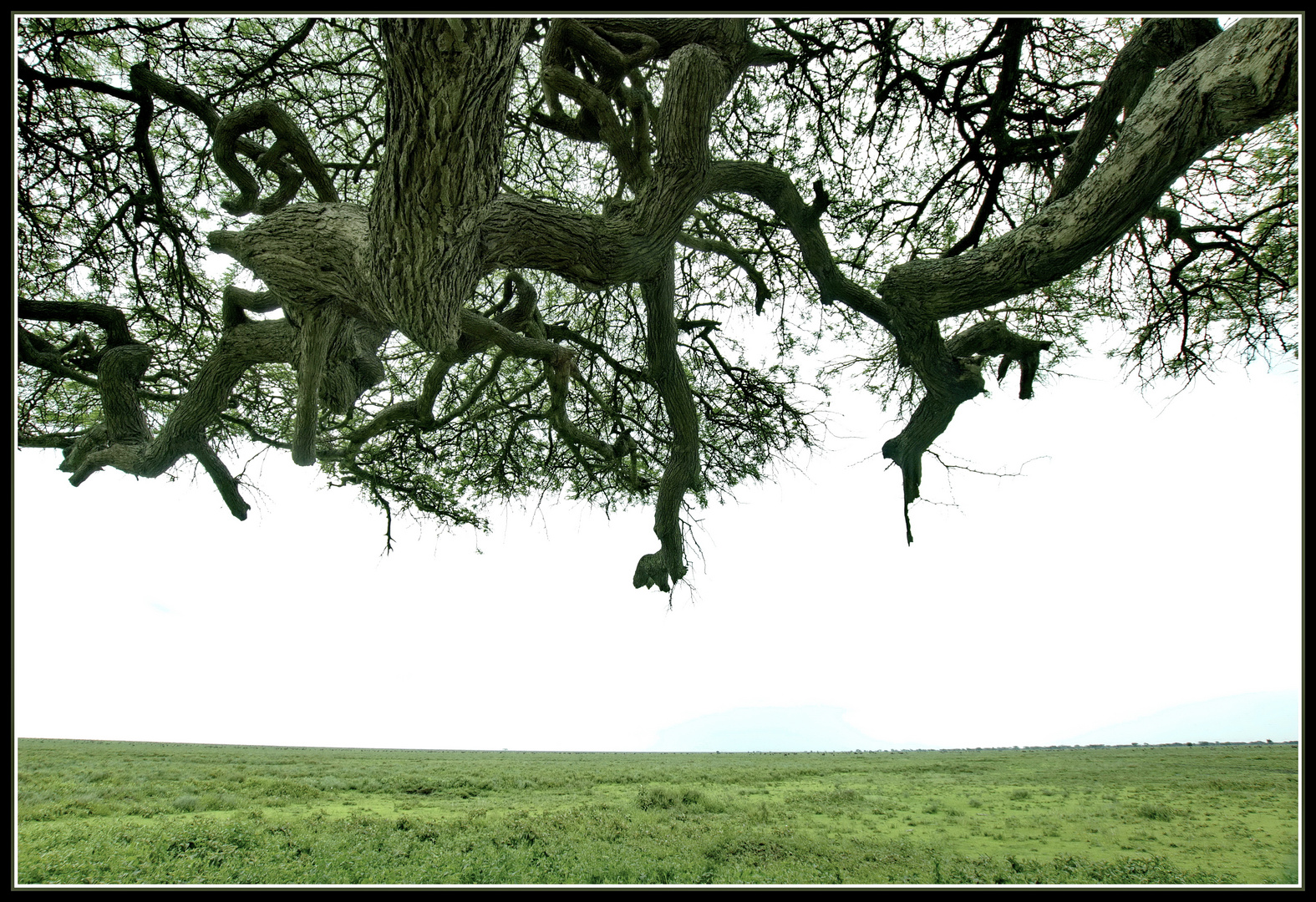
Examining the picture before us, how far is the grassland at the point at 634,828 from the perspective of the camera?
6.06m

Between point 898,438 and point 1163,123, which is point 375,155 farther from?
point 1163,123

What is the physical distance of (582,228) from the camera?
3.03 meters

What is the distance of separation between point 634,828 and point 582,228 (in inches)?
304

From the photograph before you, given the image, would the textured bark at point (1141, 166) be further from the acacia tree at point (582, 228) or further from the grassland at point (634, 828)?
the grassland at point (634, 828)

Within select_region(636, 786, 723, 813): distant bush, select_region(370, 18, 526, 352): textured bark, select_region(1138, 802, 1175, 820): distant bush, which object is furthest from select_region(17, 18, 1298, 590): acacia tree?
select_region(1138, 802, 1175, 820): distant bush

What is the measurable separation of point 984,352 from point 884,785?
12.3m

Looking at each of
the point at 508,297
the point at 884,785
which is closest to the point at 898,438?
the point at 508,297

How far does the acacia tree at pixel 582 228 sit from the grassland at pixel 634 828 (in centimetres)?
335

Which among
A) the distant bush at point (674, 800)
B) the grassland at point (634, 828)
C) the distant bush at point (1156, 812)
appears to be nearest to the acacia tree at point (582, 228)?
the grassland at point (634, 828)

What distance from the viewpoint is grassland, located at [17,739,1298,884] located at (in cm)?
606

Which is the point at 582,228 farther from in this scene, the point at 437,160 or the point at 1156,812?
the point at 1156,812

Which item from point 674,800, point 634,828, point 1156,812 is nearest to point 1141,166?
point 634,828

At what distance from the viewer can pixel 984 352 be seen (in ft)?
12.9

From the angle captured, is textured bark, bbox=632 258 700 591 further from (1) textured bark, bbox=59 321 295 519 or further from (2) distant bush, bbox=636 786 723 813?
(2) distant bush, bbox=636 786 723 813
